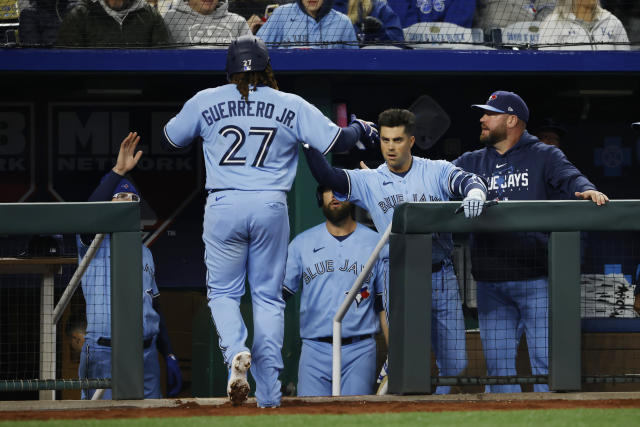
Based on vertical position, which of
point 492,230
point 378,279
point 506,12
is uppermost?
point 506,12

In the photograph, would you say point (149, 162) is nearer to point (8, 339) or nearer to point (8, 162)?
point (8, 162)

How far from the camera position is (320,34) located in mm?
7078

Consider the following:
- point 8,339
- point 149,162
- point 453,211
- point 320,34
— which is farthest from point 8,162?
point 453,211

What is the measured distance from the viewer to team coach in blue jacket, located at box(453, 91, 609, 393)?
5.11 m

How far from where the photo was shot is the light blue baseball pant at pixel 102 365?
18.1ft

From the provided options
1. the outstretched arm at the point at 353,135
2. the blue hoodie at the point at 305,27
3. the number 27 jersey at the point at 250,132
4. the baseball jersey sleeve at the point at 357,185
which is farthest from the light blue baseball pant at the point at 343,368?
the blue hoodie at the point at 305,27

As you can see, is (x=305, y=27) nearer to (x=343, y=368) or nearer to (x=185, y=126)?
(x=343, y=368)

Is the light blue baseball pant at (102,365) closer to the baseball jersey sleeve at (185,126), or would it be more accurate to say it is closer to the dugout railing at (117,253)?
the dugout railing at (117,253)

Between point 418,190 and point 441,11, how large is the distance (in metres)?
2.40

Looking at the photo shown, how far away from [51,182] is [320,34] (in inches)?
100.0

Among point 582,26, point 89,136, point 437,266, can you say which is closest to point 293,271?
point 437,266

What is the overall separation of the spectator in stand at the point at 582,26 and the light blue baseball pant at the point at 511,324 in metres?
2.63

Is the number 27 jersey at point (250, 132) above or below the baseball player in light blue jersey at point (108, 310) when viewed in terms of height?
above

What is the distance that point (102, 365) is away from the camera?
19.1 feet
